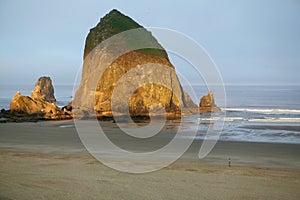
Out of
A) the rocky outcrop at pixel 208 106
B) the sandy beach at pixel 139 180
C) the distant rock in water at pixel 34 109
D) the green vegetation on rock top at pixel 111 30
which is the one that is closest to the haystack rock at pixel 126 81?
the green vegetation on rock top at pixel 111 30

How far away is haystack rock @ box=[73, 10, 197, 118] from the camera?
40.2 m

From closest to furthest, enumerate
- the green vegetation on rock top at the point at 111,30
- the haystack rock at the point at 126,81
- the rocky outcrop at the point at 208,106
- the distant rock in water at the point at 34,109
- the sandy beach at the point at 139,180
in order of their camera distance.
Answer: the sandy beach at the point at 139,180 < the distant rock in water at the point at 34,109 < the haystack rock at the point at 126,81 < the rocky outcrop at the point at 208,106 < the green vegetation on rock top at the point at 111,30

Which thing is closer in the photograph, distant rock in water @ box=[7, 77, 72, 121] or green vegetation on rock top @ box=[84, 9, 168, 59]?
distant rock in water @ box=[7, 77, 72, 121]

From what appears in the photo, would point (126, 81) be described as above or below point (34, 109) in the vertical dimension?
above

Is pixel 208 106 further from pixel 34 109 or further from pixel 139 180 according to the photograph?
pixel 139 180

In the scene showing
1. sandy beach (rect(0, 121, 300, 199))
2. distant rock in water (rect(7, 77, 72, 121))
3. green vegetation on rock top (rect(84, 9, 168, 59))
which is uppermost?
green vegetation on rock top (rect(84, 9, 168, 59))

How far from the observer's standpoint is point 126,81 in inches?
1673

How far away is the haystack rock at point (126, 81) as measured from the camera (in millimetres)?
40219

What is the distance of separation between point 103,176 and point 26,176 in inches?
84.5

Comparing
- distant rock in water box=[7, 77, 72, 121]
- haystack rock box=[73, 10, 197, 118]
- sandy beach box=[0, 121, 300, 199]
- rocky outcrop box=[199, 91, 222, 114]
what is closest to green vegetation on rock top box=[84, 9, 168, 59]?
haystack rock box=[73, 10, 197, 118]

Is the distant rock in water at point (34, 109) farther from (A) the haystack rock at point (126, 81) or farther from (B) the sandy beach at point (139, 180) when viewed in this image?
(B) the sandy beach at point (139, 180)

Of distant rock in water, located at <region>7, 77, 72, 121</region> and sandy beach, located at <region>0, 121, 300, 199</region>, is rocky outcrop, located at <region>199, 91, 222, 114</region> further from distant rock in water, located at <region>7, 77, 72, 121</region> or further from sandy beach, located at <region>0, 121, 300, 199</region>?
sandy beach, located at <region>0, 121, 300, 199</region>

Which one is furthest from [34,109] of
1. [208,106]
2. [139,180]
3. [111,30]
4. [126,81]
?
[139,180]

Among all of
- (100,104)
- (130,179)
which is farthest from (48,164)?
(100,104)
